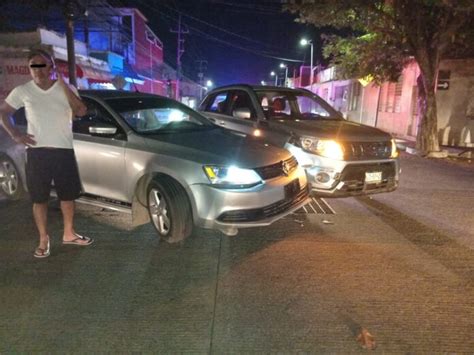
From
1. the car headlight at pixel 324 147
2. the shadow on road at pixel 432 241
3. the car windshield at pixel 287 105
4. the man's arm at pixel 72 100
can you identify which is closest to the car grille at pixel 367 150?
the car headlight at pixel 324 147

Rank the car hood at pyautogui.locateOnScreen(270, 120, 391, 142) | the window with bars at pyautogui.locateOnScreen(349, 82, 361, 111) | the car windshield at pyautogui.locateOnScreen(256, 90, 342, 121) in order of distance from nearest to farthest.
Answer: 1. the car hood at pyautogui.locateOnScreen(270, 120, 391, 142)
2. the car windshield at pyautogui.locateOnScreen(256, 90, 342, 121)
3. the window with bars at pyautogui.locateOnScreen(349, 82, 361, 111)

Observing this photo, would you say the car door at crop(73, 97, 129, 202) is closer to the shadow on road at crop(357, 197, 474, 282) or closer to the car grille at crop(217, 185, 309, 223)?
the car grille at crop(217, 185, 309, 223)

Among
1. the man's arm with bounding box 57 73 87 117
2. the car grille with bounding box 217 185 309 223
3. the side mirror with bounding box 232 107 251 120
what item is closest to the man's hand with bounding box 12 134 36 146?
the man's arm with bounding box 57 73 87 117

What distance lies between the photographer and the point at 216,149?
4.61 m

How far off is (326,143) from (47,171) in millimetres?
3469

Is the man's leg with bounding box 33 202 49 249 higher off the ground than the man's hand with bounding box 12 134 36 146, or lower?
lower

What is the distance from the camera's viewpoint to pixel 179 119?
574cm

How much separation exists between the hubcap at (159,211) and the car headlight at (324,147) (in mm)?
2258

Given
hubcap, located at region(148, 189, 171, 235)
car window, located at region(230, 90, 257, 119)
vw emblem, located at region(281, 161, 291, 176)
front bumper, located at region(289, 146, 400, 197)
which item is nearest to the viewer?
hubcap, located at region(148, 189, 171, 235)

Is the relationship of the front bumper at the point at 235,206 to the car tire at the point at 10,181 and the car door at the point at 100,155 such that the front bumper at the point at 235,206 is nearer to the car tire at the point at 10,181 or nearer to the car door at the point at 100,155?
the car door at the point at 100,155

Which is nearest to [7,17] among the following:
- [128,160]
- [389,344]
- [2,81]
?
[2,81]

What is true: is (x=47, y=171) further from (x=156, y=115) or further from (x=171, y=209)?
(x=156, y=115)

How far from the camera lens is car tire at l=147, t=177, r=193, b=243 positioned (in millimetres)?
4484

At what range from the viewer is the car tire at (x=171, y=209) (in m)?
4.48
